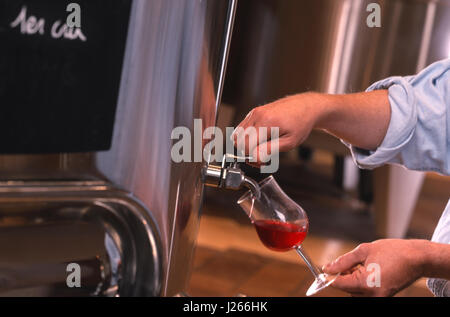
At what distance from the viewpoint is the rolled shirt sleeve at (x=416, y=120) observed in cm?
83

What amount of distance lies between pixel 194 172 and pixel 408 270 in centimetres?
31

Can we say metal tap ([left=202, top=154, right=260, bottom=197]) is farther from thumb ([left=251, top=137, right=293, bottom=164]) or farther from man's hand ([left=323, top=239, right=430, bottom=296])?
man's hand ([left=323, top=239, right=430, bottom=296])

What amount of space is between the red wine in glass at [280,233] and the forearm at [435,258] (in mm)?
139

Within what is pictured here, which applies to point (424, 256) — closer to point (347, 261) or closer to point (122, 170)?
point (347, 261)

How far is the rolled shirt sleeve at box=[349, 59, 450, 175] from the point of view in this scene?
833 millimetres

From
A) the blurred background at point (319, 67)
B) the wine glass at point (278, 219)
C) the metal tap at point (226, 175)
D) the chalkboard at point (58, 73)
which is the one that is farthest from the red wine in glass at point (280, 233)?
the blurred background at point (319, 67)

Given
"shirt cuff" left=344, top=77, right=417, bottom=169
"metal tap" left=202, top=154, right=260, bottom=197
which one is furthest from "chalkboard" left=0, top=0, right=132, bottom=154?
"shirt cuff" left=344, top=77, right=417, bottom=169

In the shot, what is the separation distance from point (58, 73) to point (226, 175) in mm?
192

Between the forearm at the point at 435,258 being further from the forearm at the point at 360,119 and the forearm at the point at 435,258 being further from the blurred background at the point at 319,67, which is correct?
the blurred background at the point at 319,67

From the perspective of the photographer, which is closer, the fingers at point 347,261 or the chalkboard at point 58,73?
the chalkboard at point 58,73

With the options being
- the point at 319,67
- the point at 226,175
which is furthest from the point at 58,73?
the point at 319,67

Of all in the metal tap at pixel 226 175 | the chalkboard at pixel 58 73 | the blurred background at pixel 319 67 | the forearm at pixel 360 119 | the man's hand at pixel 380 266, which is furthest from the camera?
the blurred background at pixel 319 67

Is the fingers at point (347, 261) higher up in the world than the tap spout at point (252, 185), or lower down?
lower down
